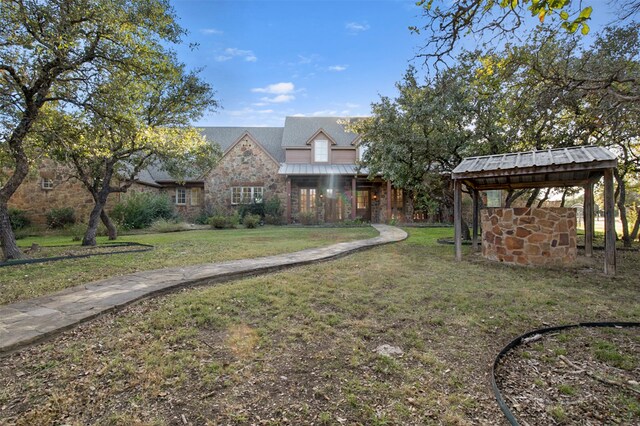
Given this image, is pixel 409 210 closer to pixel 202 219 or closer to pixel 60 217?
pixel 202 219

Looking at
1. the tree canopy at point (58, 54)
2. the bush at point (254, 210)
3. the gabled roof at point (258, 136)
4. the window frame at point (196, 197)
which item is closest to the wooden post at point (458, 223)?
the tree canopy at point (58, 54)

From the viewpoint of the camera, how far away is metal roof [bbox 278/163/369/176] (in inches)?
782

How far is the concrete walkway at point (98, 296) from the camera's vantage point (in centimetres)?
315

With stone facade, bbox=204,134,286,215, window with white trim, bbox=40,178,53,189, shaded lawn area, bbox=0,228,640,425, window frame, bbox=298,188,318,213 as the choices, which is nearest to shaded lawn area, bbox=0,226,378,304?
shaded lawn area, bbox=0,228,640,425

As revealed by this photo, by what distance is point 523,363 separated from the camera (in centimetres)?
285

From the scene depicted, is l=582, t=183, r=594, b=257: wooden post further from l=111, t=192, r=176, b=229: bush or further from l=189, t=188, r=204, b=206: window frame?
l=189, t=188, r=204, b=206: window frame

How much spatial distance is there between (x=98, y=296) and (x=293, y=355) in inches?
119

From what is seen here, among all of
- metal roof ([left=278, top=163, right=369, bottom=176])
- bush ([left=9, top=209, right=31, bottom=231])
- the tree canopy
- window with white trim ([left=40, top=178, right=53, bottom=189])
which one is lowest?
bush ([left=9, top=209, right=31, bottom=231])

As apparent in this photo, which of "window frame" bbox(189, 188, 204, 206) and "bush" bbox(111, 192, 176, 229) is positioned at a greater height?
"window frame" bbox(189, 188, 204, 206)

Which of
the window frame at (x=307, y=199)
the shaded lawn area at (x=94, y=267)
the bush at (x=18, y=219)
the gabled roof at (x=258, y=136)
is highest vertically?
the gabled roof at (x=258, y=136)

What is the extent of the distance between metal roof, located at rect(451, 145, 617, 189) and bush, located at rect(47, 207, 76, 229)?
58.3ft

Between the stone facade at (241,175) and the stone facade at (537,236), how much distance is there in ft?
50.0

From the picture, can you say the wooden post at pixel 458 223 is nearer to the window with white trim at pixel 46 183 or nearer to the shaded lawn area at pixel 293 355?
the shaded lawn area at pixel 293 355

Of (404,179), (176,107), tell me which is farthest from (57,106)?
(404,179)
